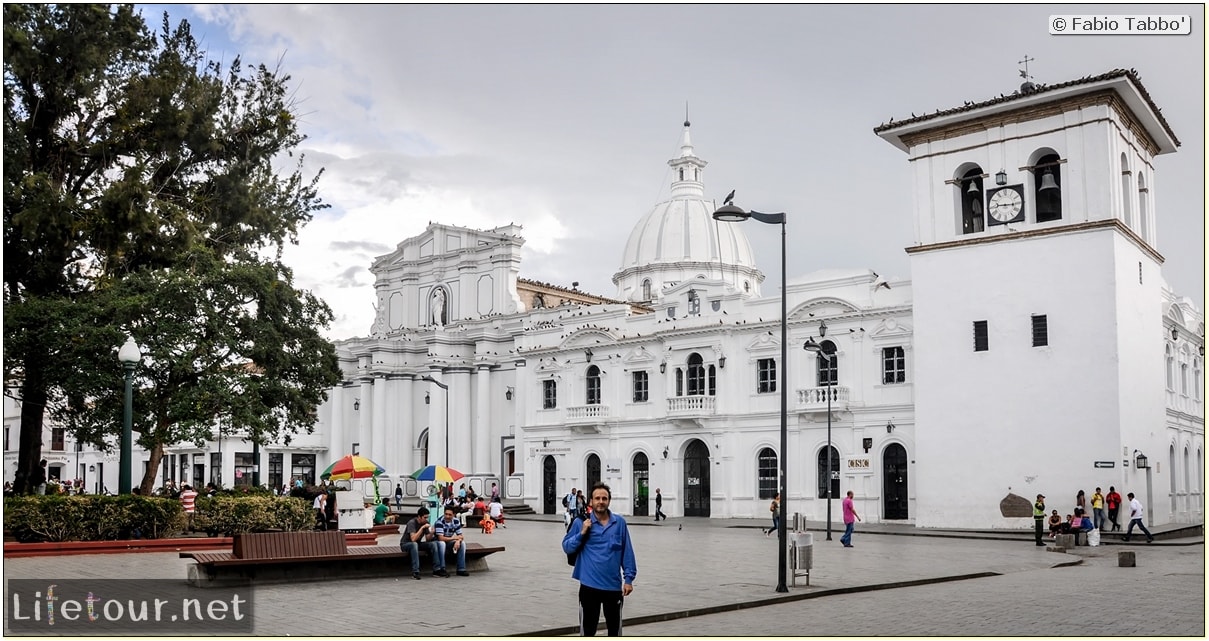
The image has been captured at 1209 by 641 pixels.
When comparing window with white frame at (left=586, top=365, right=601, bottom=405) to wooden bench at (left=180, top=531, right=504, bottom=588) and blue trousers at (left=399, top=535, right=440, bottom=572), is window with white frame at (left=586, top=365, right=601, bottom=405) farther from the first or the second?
→ blue trousers at (left=399, top=535, right=440, bottom=572)

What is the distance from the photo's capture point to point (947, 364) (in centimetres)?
3841

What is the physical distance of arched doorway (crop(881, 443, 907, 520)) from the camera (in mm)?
41438

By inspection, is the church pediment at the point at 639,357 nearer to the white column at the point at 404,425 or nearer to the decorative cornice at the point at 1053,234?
the decorative cornice at the point at 1053,234

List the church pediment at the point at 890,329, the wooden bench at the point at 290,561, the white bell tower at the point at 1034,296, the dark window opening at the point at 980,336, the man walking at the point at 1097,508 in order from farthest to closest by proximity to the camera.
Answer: the church pediment at the point at 890,329, the dark window opening at the point at 980,336, the white bell tower at the point at 1034,296, the man walking at the point at 1097,508, the wooden bench at the point at 290,561

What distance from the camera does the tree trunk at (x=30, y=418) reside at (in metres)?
28.4

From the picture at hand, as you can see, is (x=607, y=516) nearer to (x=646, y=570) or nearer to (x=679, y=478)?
(x=646, y=570)

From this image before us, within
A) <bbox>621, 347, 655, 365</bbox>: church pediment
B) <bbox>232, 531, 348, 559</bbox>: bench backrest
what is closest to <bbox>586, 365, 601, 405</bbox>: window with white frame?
<bbox>621, 347, 655, 365</bbox>: church pediment

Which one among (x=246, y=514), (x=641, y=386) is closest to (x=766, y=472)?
(x=641, y=386)

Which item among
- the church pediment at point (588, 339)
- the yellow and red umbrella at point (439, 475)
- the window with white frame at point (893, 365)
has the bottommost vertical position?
the yellow and red umbrella at point (439, 475)

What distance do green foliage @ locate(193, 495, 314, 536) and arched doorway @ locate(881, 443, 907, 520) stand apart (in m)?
22.0

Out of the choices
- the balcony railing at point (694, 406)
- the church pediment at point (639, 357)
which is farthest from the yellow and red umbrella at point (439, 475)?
the church pediment at point (639, 357)

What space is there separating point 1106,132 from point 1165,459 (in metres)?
10.7

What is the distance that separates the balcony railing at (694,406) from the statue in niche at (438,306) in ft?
76.3

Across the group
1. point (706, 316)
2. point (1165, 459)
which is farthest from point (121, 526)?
point (1165, 459)
